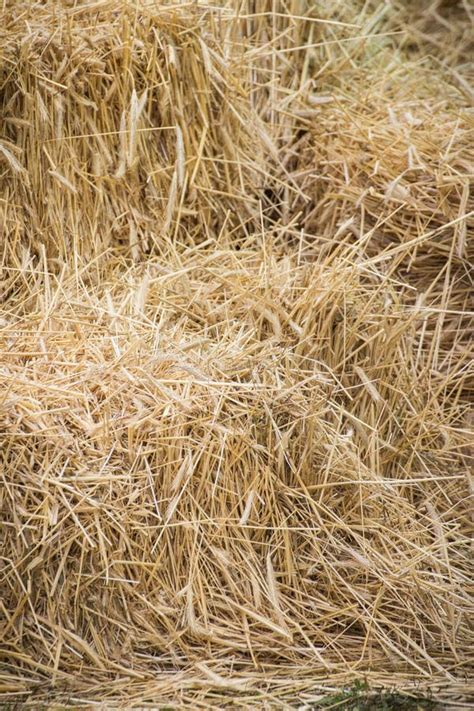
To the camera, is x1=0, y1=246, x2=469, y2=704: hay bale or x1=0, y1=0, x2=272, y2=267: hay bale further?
x1=0, y1=0, x2=272, y2=267: hay bale

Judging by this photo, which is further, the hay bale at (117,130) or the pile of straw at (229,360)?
the hay bale at (117,130)

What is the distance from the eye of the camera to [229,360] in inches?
90.8

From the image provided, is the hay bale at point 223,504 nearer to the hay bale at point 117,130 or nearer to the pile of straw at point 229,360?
the pile of straw at point 229,360

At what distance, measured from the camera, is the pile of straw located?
6.77 feet

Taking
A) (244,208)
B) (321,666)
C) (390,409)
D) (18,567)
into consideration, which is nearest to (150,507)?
(18,567)

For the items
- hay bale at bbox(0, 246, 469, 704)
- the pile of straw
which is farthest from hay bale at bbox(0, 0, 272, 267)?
hay bale at bbox(0, 246, 469, 704)

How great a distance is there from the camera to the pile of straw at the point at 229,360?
206 cm

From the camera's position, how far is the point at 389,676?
2049 mm

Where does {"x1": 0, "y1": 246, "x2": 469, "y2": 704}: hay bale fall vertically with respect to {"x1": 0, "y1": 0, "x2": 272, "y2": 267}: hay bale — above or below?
below

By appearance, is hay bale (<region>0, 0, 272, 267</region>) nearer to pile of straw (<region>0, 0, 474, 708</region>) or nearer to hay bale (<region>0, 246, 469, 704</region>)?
pile of straw (<region>0, 0, 474, 708</region>)

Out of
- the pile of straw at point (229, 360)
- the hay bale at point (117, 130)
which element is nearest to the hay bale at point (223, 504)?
the pile of straw at point (229, 360)

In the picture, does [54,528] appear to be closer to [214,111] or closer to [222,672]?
[222,672]

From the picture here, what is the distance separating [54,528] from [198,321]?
0.73 m

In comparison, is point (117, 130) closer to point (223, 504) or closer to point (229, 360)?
point (229, 360)
